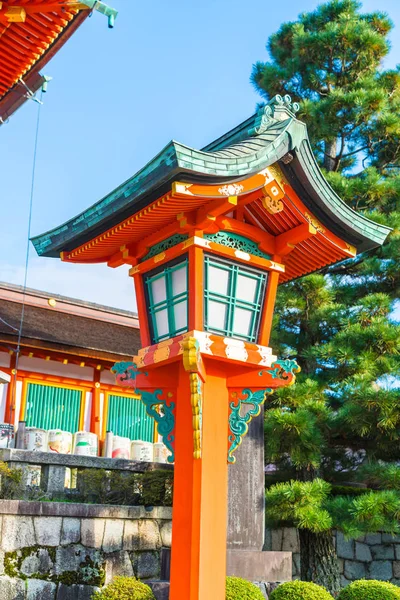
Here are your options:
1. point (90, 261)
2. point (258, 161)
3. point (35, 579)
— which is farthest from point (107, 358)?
point (258, 161)

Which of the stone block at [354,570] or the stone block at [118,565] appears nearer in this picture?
the stone block at [118,565]

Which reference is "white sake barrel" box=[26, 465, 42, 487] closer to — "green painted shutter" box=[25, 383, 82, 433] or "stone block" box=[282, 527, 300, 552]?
"green painted shutter" box=[25, 383, 82, 433]

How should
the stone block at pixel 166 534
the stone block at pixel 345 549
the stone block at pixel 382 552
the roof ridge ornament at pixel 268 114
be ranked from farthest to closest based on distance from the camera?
the stone block at pixel 382 552 → the stone block at pixel 345 549 → the stone block at pixel 166 534 → the roof ridge ornament at pixel 268 114

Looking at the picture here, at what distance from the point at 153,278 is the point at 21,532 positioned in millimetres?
3635

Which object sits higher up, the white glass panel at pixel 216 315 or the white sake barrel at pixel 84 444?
the white glass panel at pixel 216 315

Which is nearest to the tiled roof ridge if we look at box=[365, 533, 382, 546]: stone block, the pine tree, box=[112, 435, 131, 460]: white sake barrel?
box=[112, 435, 131, 460]: white sake barrel

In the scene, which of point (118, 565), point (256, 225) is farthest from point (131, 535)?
point (256, 225)

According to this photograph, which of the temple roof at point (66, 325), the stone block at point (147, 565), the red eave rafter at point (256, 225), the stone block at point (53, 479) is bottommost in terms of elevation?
the stone block at point (147, 565)

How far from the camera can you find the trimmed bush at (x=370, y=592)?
30.5 ft

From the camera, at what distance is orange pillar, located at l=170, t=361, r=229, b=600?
25.6ft

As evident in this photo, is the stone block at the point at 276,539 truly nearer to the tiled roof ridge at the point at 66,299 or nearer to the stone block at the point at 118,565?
the stone block at the point at 118,565

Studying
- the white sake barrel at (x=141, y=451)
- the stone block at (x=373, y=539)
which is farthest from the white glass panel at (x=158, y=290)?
the stone block at (x=373, y=539)

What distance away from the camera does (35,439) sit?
13070 mm

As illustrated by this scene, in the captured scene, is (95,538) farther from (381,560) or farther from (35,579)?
(381,560)
